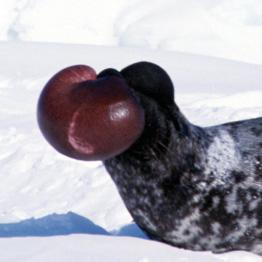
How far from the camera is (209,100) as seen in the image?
5215 mm

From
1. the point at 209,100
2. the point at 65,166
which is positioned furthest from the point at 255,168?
the point at 209,100

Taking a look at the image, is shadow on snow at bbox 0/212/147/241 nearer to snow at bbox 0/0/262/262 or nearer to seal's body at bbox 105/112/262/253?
snow at bbox 0/0/262/262

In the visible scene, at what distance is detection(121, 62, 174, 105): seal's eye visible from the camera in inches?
85.0

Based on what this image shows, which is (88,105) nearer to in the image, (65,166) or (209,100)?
(65,166)

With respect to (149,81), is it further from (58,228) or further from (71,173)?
(71,173)

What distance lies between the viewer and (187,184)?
226 centimetres

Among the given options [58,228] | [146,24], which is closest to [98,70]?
[58,228]

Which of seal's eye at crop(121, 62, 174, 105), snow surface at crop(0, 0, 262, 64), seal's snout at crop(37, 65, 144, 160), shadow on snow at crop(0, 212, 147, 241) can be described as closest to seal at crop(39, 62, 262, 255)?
seal's eye at crop(121, 62, 174, 105)

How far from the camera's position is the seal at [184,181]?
2186 millimetres

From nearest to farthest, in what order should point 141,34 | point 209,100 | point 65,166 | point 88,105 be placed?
point 88,105, point 65,166, point 209,100, point 141,34

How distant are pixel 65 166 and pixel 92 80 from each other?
167cm

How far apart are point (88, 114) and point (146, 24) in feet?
34.5

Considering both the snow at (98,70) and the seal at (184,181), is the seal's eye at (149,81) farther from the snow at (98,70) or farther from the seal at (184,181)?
the snow at (98,70)

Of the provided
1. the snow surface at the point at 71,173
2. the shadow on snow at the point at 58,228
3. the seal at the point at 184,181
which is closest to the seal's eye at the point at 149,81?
the seal at the point at 184,181
